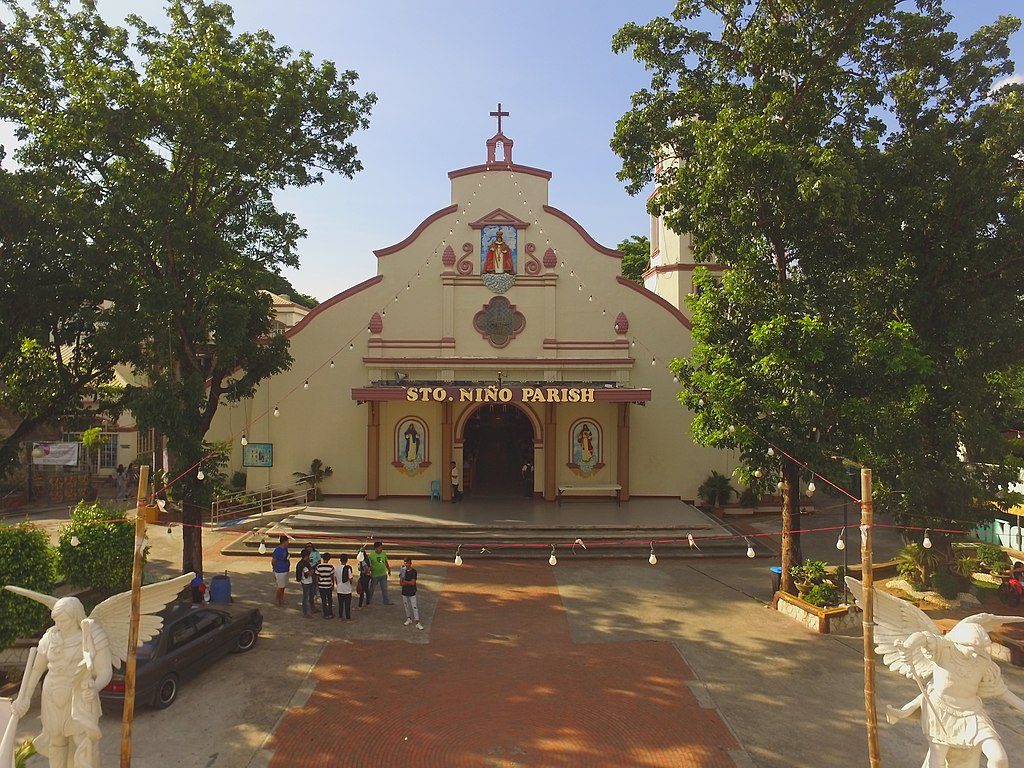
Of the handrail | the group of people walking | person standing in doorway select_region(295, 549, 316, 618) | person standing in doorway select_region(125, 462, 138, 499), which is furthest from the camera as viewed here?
person standing in doorway select_region(125, 462, 138, 499)

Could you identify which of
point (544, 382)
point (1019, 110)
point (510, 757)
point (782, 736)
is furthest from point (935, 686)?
point (544, 382)

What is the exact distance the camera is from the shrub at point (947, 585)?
14.6 m

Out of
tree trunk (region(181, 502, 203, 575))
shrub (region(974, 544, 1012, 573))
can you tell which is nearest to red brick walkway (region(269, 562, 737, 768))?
tree trunk (region(181, 502, 203, 575))

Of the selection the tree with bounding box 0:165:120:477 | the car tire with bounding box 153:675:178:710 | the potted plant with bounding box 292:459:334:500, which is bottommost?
the car tire with bounding box 153:675:178:710

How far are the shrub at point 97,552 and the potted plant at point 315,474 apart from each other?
10447 mm

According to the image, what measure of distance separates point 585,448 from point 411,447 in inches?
256

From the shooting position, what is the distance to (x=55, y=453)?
26453 millimetres

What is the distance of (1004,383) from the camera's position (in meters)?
15.8

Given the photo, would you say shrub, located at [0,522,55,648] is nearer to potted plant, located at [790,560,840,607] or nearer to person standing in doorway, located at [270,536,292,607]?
person standing in doorway, located at [270,536,292,607]

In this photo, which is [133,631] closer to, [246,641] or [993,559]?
[246,641]

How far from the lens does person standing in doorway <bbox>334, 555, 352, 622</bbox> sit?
13.1 metres

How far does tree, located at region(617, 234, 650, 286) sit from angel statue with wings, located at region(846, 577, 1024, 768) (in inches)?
1561

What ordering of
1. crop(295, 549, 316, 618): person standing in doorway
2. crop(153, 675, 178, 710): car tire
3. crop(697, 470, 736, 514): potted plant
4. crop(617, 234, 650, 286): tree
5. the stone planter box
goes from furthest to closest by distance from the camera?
crop(617, 234, 650, 286): tree → crop(697, 470, 736, 514): potted plant → crop(295, 549, 316, 618): person standing in doorway → the stone planter box → crop(153, 675, 178, 710): car tire

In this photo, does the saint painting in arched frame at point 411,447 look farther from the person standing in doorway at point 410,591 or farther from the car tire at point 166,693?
the car tire at point 166,693
